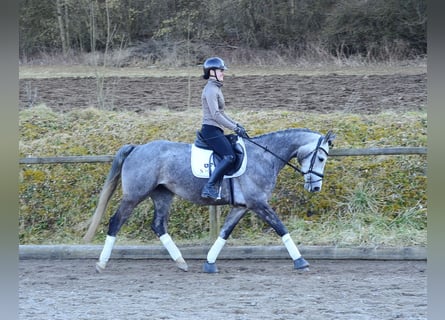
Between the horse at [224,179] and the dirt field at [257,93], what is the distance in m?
4.19

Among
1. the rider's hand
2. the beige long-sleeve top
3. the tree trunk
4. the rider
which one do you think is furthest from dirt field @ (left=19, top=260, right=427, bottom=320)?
the tree trunk

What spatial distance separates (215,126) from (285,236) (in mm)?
1449

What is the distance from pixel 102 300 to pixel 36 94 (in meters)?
8.92

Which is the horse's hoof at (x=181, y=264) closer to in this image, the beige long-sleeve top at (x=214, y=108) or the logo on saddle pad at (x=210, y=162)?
the logo on saddle pad at (x=210, y=162)

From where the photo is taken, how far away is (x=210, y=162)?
26.0ft

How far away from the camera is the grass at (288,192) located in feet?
30.0

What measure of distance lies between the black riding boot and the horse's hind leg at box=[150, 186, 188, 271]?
66 centimetres

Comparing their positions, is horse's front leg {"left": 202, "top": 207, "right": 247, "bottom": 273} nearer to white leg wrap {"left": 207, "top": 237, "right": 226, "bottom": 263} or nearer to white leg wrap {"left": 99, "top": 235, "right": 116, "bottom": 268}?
white leg wrap {"left": 207, "top": 237, "right": 226, "bottom": 263}

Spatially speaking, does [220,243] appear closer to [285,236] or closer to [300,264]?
[285,236]

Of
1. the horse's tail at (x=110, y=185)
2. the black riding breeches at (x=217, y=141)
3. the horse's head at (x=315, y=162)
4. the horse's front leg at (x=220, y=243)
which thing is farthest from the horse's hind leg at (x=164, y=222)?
the horse's head at (x=315, y=162)

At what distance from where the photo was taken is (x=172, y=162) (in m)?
8.08

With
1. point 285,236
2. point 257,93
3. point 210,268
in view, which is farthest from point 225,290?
point 257,93
